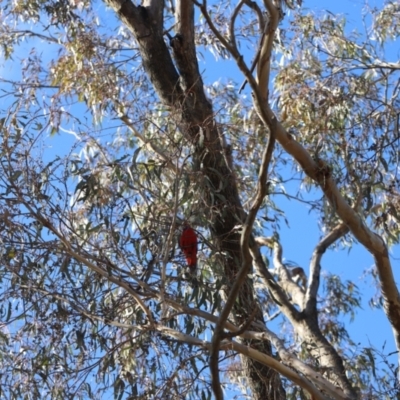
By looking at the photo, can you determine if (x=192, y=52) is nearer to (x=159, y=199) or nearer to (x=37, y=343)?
(x=159, y=199)

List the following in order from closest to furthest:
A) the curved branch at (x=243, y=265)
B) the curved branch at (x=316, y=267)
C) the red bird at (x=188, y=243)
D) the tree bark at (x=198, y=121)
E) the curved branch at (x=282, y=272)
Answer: the curved branch at (x=243, y=265) → the red bird at (x=188, y=243) → the tree bark at (x=198, y=121) → the curved branch at (x=316, y=267) → the curved branch at (x=282, y=272)

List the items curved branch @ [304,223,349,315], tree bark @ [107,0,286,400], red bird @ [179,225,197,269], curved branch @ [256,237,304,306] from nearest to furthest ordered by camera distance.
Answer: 1. red bird @ [179,225,197,269]
2. tree bark @ [107,0,286,400]
3. curved branch @ [304,223,349,315]
4. curved branch @ [256,237,304,306]

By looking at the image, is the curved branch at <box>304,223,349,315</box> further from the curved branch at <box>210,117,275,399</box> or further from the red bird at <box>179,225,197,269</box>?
the curved branch at <box>210,117,275,399</box>

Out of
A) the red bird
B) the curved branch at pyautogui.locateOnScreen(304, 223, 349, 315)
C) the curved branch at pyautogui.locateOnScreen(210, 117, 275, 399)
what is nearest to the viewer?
the curved branch at pyautogui.locateOnScreen(210, 117, 275, 399)

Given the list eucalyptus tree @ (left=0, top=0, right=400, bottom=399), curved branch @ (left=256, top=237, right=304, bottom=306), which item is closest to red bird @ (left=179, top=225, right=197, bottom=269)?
eucalyptus tree @ (left=0, top=0, right=400, bottom=399)

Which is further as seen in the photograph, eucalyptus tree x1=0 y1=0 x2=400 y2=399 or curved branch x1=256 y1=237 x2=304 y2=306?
curved branch x1=256 y1=237 x2=304 y2=306

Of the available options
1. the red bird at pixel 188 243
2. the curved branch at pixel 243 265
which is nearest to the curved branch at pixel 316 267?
the red bird at pixel 188 243

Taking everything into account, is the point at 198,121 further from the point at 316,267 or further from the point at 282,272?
the point at 282,272

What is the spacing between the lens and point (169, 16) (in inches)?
251

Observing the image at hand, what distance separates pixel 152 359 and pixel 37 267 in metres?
0.60

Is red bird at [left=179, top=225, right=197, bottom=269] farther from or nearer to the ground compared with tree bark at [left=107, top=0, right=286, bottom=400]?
nearer to the ground

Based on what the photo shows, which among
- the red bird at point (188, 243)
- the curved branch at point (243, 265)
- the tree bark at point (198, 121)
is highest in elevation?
the tree bark at point (198, 121)

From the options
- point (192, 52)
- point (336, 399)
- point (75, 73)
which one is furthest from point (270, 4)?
point (75, 73)

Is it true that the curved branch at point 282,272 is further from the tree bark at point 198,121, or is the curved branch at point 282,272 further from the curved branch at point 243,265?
the curved branch at point 243,265
